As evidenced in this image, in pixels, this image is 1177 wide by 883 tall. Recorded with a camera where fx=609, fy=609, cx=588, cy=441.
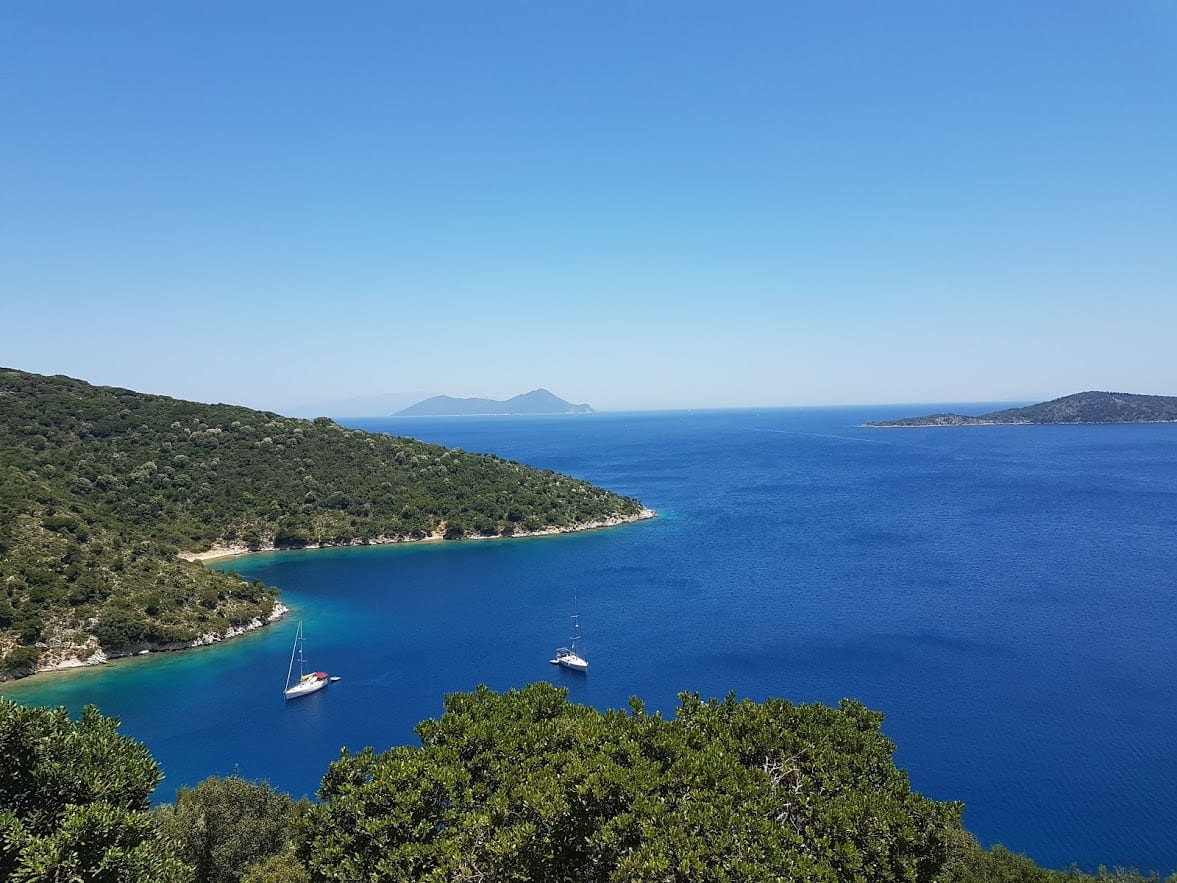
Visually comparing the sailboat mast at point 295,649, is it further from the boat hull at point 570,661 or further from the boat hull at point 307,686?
the boat hull at point 570,661

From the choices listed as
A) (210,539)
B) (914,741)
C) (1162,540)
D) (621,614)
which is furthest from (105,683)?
(1162,540)

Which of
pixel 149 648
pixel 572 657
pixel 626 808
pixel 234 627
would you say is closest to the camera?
pixel 626 808

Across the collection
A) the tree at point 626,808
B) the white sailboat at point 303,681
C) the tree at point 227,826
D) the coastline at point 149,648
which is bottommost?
the white sailboat at point 303,681

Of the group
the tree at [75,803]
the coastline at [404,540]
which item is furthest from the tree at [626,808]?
the coastline at [404,540]

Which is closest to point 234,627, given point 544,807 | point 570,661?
A: point 570,661

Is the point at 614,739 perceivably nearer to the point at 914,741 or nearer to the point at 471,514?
the point at 914,741

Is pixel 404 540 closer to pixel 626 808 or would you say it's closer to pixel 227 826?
pixel 227 826
